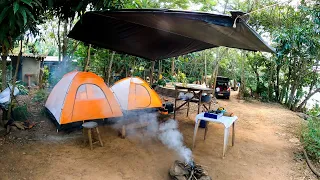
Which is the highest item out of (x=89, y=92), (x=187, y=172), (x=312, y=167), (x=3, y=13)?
(x=3, y=13)

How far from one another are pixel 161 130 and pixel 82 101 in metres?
1.64

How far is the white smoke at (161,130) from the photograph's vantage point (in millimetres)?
3740

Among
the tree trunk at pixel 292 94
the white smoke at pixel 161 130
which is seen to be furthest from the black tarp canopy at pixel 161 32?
the tree trunk at pixel 292 94

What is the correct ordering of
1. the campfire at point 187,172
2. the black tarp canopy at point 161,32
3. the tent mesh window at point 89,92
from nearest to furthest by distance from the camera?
the black tarp canopy at point 161,32, the campfire at point 187,172, the tent mesh window at point 89,92

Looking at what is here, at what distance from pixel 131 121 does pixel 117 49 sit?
1.66 meters

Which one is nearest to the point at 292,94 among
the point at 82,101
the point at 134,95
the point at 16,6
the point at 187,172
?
the point at 134,95

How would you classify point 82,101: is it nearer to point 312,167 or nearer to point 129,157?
point 129,157

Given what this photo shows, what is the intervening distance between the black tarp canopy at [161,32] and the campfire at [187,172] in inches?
67.5

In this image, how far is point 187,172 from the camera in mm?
2756

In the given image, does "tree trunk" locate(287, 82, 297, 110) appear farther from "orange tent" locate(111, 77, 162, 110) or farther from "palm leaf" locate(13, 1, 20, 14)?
"palm leaf" locate(13, 1, 20, 14)

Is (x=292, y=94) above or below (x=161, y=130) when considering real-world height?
above

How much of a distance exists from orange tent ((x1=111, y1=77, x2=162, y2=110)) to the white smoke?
263 millimetres

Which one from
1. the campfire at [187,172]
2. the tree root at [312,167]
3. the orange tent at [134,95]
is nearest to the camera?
the campfire at [187,172]

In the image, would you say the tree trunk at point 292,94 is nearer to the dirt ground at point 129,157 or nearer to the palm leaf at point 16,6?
the dirt ground at point 129,157
